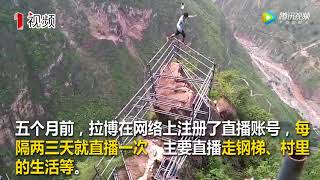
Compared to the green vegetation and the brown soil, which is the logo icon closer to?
the green vegetation

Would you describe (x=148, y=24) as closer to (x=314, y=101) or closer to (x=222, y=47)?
(x=222, y=47)

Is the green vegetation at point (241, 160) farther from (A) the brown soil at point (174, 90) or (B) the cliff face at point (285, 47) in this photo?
(B) the cliff face at point (285, 47)

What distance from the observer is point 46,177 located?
138ft

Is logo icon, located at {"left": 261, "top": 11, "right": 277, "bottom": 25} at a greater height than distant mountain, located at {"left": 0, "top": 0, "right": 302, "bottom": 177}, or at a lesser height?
greater

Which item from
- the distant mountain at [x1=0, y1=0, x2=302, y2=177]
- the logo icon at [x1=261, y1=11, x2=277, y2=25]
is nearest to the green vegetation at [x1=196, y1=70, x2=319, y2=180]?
the distant mountain at [x1=0, y1=0, x2=302, y2=177]

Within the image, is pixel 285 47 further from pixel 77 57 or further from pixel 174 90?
pixel 174 90

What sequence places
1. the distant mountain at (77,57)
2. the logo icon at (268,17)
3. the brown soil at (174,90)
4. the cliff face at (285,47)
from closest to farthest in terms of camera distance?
the brown soil at (174,90), the distant mountain at (77,57), the cliff face at (285,47), the logo icon at (268,17)

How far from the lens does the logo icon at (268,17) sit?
123062mm

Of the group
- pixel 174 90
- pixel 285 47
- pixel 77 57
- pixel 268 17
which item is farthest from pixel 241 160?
pixel 268 17

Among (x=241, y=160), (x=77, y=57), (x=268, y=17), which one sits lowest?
(x=241, y=160)

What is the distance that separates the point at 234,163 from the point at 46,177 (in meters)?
27.0

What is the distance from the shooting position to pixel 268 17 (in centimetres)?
12362

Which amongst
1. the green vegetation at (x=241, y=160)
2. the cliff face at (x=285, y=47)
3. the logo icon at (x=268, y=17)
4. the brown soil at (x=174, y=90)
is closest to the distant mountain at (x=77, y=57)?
the green vegetation at (x=241, y=160)

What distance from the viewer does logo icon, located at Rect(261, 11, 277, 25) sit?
Answer: 12306 cm
